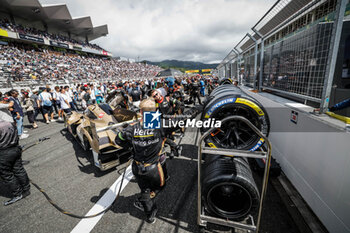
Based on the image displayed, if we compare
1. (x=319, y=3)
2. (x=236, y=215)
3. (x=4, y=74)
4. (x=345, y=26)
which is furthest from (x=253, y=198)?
(x=4, y=74)

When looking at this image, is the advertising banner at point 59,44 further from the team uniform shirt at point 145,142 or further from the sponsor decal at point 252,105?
the sponsor decal at point 252,105

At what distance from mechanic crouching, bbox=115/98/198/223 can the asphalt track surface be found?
0.34 meters

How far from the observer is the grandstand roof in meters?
34.4

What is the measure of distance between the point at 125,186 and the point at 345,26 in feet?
Result: 23.9

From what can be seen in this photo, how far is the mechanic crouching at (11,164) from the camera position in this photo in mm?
2916

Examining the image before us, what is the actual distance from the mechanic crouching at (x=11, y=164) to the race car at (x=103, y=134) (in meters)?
1.32

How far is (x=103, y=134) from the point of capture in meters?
3.73

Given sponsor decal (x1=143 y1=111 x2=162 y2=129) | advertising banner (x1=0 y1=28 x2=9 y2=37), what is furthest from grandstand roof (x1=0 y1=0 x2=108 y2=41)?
sponsor decal (x1=143 y1=111 x2=162 y2=129)

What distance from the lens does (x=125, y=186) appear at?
3316mm

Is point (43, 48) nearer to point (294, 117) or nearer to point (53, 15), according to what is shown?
point (53, 15)

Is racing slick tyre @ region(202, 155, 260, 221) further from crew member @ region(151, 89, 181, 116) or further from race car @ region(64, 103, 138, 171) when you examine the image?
crew member @ region(151, 89, 181, 116)

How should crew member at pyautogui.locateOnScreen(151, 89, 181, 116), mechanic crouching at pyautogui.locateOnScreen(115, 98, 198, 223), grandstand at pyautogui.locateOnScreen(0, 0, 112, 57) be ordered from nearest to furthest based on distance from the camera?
1. mechanic crouching at pyautogui.locateOnScreen(115, 98, 198, 223)
2. crew member at pyautogui.locateOnScreen(151, 89, 181, 116)
3. grandstand at pyautogui.locateOnScreen(0, 0, 112, 57)

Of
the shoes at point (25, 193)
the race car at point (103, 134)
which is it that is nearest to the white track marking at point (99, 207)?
the race car at point (103, 134)

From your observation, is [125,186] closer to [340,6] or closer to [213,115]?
[213,115]
